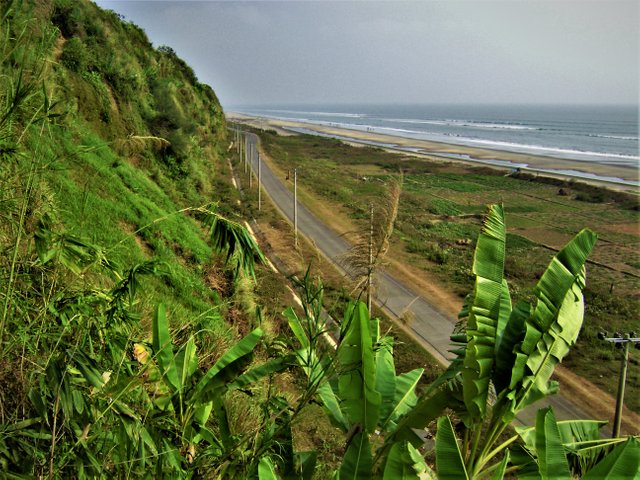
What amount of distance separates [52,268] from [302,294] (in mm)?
2187

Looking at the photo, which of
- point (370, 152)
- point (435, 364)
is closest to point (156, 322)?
point (435, 364)

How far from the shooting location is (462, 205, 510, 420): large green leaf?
4.32 metres

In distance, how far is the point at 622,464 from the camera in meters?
3.86

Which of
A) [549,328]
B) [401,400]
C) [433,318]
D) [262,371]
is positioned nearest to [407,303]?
[433,318]

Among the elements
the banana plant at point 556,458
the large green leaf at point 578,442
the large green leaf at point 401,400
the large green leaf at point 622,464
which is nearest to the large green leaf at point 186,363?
the large green leaf at point 401,400

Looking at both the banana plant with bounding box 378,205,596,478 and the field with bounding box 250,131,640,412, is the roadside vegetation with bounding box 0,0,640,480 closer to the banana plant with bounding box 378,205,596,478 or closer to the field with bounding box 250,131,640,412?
the banana plant with bounding box 378,205,596,478

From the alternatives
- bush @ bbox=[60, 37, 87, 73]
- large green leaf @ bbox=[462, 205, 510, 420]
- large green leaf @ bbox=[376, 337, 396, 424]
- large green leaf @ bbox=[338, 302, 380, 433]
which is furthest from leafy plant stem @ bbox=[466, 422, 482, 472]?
bush @ bbox=[60, 37, 87, 73]

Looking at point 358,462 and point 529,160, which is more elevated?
point 358,462

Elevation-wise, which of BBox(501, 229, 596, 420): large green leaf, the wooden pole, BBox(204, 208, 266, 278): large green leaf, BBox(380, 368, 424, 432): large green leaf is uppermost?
BBox(204, 208, 266, 278): large green leaf

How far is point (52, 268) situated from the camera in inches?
163

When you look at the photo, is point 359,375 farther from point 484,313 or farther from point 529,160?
point 529,160

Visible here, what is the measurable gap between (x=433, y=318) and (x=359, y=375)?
50.4 feet

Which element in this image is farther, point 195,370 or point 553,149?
point 553,149

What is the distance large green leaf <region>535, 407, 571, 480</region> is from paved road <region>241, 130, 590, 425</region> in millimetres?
1458
